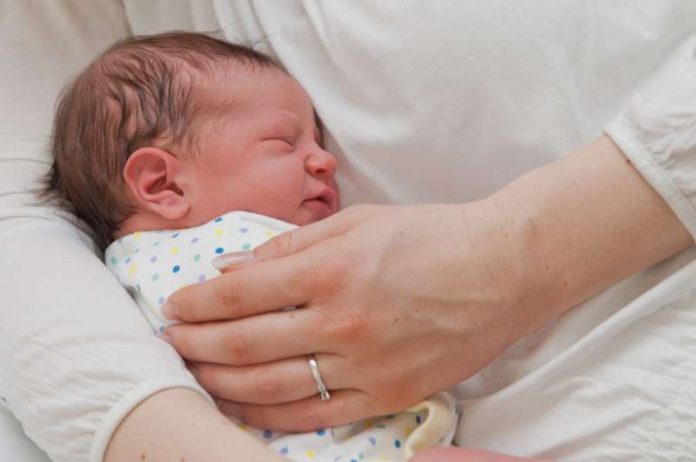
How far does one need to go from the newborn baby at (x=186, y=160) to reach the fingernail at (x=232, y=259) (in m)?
0.03

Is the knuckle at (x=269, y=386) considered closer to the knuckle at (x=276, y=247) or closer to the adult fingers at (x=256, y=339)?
the adult fingers at (x=256, y=339)

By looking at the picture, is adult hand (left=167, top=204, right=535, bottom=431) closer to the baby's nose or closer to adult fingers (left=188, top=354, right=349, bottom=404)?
adult fingers (left=188, top=354, right=349, bottom=404)

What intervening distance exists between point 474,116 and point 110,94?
456mm

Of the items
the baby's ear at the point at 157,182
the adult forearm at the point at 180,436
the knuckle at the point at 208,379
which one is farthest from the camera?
the baby's ear at the point at 157,182

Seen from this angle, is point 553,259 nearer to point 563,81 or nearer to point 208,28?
point 563,81

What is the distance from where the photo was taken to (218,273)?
0.93 meters

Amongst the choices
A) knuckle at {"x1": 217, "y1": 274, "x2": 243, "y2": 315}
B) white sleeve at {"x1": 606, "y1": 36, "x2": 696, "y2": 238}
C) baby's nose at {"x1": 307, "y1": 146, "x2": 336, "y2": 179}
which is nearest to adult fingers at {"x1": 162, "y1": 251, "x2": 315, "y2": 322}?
knuckle at {"x1": 217, "y1": 274, "x2": 243, "y2": 315}

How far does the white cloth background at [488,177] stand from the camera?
812mm

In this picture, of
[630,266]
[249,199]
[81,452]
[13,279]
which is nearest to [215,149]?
[249,199]

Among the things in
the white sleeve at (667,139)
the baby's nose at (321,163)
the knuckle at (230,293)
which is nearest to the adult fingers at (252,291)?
the knuckle at (230,293)

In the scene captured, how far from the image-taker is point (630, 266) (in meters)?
0.84

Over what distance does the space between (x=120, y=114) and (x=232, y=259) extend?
0.28 meters

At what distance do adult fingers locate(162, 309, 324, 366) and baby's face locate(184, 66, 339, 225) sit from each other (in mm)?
188

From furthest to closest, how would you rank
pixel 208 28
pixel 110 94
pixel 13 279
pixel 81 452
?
pixel 208 28 → pixel 110 94 → pixel 13 279 → pixel 81 452
